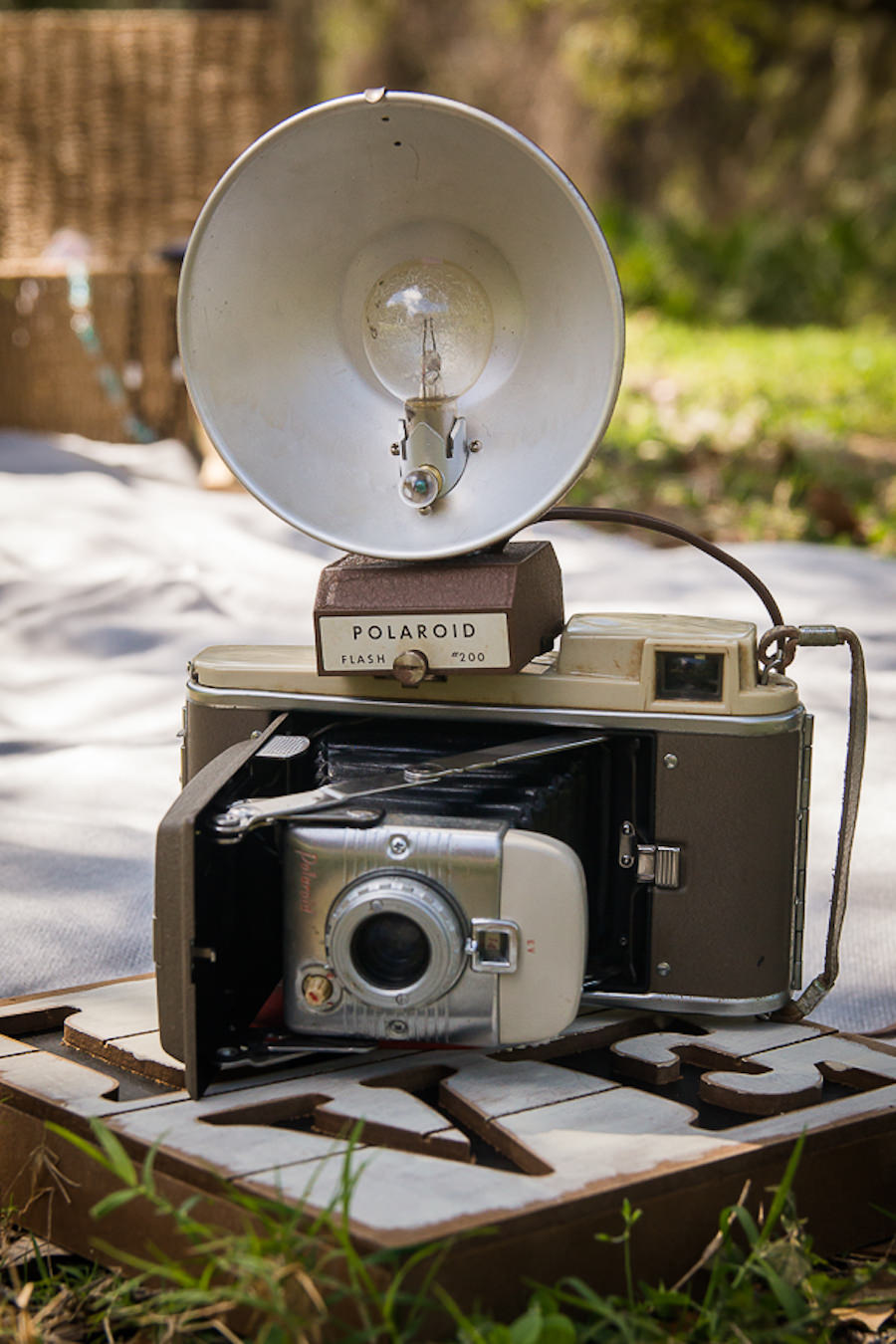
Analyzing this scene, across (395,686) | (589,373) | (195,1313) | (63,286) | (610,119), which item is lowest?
(195,1313)

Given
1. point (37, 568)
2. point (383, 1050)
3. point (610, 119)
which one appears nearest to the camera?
point (383, 1050)

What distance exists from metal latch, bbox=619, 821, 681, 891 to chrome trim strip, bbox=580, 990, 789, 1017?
0.34ft

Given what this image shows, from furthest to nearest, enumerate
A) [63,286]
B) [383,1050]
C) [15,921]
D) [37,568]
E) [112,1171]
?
[63,286]
[37,568]
[15,921]
[383,1050]
[112,1171]

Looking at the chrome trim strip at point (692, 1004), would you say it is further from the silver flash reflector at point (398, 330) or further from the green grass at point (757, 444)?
the green grass at point (757, 444)

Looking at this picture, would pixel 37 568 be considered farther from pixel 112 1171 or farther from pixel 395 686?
pixel 112 1171

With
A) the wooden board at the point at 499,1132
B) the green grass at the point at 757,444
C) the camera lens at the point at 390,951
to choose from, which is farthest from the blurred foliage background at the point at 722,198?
the camera lens at the point at 390,951

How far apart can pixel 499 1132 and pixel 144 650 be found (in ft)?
5.54

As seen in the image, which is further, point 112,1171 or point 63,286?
point 63,286

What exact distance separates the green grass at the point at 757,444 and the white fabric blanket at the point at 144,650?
0.97 m

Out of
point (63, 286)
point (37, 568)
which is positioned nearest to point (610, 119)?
point (63, 286)

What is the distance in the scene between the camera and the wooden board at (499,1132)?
1.10m

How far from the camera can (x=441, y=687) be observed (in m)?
1.40

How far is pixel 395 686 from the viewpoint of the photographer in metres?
1.40

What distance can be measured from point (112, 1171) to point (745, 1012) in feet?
1.90
